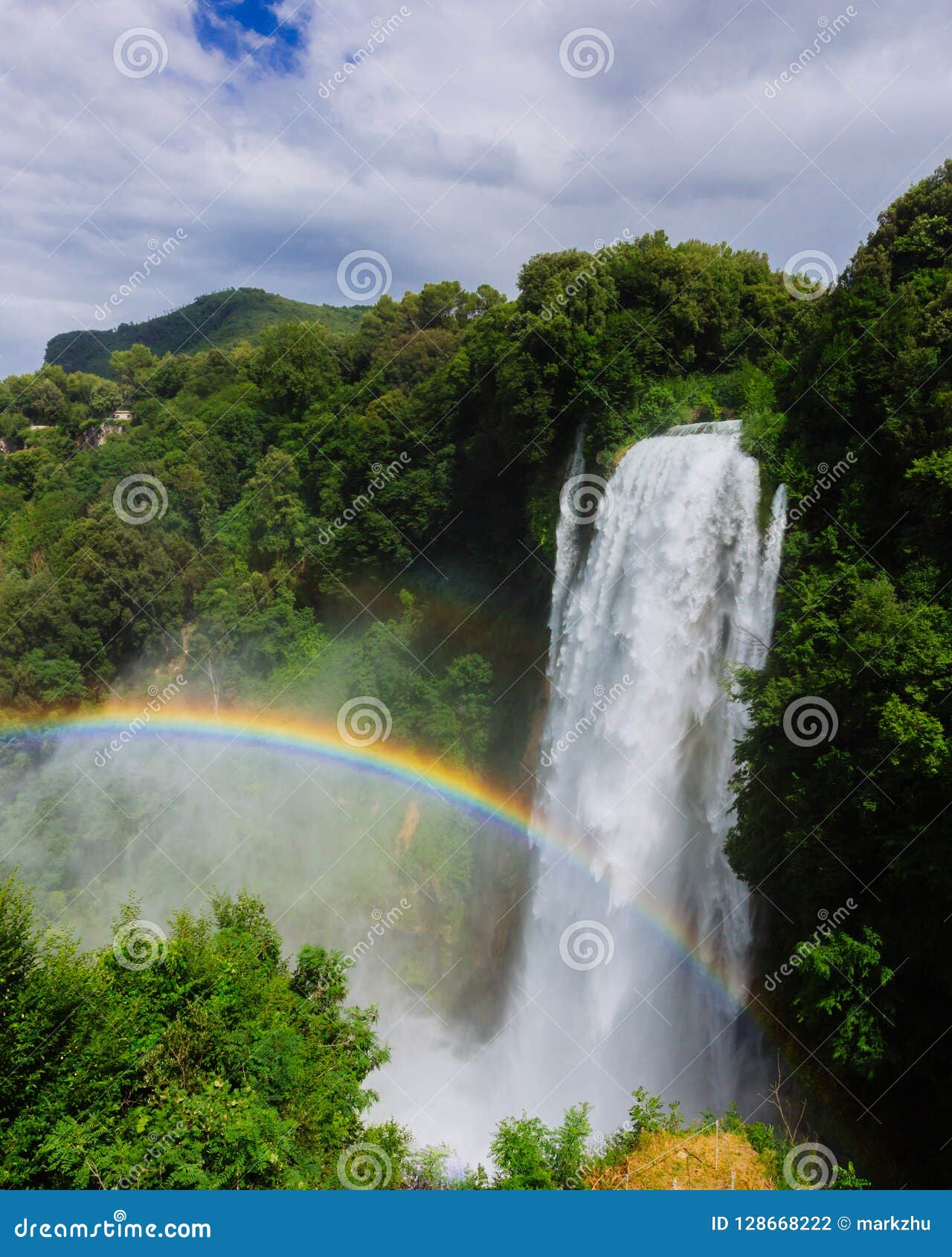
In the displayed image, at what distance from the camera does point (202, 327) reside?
100938mm

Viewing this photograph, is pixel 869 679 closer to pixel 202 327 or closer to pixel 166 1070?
pixel 166 1070

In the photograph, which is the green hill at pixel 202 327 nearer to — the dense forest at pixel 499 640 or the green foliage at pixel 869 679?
the dense forest at pixel 499 640

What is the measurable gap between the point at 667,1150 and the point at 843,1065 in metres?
3.88

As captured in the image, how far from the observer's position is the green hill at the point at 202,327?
8862cm

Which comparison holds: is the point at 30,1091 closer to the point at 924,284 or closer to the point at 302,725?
the point at 924,284

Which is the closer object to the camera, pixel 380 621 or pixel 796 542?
pixel 796 542

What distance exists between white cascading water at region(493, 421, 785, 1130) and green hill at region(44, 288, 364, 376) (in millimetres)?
64391

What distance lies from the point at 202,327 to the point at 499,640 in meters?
88.4

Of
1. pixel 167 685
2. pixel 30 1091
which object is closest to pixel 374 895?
pixel 167 685

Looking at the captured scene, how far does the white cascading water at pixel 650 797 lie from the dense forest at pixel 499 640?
125 cm

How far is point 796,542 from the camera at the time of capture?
17250 mm

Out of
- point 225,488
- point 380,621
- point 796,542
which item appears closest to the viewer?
point 796,542

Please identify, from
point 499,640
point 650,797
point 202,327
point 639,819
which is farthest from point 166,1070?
point 202,327

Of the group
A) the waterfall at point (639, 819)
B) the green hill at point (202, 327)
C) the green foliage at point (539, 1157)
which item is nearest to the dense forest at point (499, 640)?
the green foliage at point (539, 1157)
